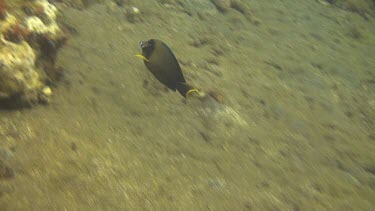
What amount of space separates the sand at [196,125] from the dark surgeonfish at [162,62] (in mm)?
323

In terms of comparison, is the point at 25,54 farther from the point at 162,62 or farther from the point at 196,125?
the point at 196,125

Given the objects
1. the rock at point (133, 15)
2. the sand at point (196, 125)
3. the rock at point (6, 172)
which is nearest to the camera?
the rock at point (6, 172)

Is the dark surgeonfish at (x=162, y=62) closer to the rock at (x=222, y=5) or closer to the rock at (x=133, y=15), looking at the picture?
the rock at (x=133, y=15)

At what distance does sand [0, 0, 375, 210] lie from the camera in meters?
2.27

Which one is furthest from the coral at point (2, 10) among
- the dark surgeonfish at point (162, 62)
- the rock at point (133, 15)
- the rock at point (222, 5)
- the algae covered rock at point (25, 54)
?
the rock at point (222, 5)

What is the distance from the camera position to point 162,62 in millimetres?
3051

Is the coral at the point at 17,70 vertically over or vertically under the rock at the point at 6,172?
over

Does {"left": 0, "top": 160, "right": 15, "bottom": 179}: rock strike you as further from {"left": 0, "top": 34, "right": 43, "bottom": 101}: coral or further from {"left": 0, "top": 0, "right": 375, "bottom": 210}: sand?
{"left": 0, "top": 34, "right": 43, "bottom": 101}: coral

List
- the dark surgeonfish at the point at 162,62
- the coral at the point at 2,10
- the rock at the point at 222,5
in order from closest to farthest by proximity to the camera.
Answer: the coral at the point at 2,10 → the dark surgeonfish at the point at 162,62 → the rock at the point at 222,5

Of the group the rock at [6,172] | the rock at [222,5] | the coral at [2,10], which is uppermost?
the rock at [222,5]

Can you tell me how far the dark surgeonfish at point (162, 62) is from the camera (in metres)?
3.03

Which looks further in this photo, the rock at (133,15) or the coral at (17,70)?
the rock at (133,15)

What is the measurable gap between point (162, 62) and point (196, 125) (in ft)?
2.37

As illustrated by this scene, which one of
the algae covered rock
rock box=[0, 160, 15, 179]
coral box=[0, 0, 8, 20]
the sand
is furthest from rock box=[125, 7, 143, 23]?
rock box=[0, 160, 15, 179]
